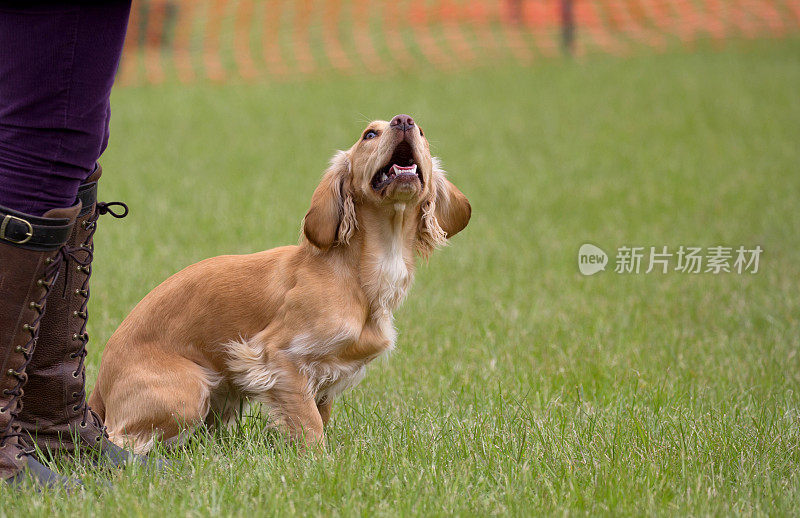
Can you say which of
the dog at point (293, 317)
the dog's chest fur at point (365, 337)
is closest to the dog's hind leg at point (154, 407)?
the dog at point (293, 317)

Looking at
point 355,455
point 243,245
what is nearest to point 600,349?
point 355,455

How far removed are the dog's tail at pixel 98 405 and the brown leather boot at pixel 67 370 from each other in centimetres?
34

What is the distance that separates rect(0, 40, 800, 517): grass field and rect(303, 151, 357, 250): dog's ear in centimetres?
70

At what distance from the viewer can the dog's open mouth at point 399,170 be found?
9.98ft

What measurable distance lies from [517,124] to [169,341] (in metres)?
9.27

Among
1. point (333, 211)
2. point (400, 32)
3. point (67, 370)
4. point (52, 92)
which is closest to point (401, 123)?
point (333, 211)

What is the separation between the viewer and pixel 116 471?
2.69m

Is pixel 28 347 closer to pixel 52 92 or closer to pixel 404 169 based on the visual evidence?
pixel 52 92

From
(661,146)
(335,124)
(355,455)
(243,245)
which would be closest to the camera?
(355,455)

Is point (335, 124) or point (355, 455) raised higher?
point (335, 124)

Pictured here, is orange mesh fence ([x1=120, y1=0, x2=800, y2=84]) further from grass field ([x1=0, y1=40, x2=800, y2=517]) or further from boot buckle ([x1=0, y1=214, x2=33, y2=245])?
boot buckle ([x1=0, y1=214, x2=33, y2=245])

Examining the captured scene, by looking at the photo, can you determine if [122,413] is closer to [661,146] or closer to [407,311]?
[407,311]

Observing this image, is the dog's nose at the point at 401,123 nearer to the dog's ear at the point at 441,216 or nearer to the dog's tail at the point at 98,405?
the dog's ear at the point at 441,216

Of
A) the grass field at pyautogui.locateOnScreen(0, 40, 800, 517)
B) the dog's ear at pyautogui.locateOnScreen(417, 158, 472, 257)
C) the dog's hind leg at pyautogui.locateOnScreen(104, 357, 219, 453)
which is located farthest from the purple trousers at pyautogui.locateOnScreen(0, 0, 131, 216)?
the dog's ear at pyautogui.locateOnScreen(417, 158, 472, 257)
